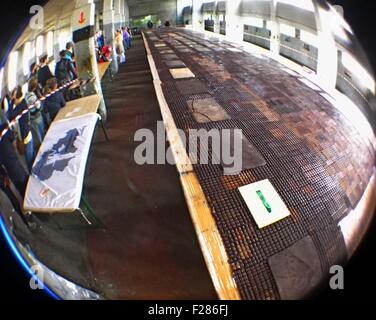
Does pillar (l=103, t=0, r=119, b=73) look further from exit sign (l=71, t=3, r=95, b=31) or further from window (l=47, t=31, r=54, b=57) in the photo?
window (l=47, t=31, r=54, b=57)

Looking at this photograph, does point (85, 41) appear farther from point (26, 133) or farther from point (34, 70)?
point (26, 133)

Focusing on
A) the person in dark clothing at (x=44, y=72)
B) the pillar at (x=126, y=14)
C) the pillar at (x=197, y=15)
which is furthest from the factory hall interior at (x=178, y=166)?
the pillar at (x=197, y=15)

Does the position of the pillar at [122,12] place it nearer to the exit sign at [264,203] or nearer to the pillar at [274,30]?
the pillar at [274,30]

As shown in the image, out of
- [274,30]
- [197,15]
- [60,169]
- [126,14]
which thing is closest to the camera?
[60,169]

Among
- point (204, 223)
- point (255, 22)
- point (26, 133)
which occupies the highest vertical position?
point (255, 22)

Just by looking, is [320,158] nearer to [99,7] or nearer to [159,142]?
[159,142]

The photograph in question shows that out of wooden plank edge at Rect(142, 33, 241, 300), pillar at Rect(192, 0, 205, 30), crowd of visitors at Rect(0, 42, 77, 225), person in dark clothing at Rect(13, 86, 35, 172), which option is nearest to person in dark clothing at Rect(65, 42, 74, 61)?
crowd of visitors at Rect(0, 42, 77, 225)

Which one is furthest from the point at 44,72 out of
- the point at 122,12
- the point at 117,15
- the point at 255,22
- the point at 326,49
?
the point at 326,49
